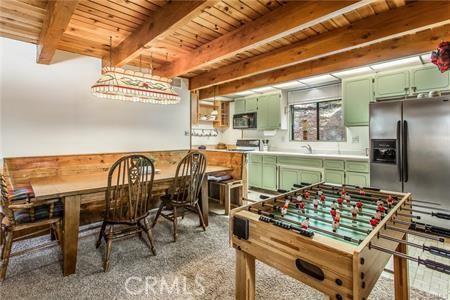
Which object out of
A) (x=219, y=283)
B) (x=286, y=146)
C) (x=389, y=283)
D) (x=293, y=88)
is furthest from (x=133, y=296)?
(x=293, y=88)

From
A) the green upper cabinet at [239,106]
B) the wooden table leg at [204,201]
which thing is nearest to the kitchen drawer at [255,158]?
the green upper cabinet at [239,106]

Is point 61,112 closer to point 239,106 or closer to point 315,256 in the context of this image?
point 315,256

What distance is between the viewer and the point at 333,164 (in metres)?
3.80

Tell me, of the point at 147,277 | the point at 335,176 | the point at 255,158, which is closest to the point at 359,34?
the point at 335,176

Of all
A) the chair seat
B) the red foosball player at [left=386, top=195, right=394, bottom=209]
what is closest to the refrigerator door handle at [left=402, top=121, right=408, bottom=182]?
the red foosball player at [left=386, top=195, right=394, bottom=209]

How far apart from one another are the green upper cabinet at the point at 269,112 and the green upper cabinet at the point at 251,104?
0.38 feet

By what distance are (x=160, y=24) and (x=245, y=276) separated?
207cm

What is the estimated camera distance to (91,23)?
2.30 metres

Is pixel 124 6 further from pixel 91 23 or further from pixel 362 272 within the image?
pixel 362 272

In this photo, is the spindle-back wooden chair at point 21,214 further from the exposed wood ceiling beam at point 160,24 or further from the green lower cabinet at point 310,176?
the green lower cabinet at point 310,176

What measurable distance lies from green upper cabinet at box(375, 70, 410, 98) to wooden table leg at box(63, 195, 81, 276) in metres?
4.07

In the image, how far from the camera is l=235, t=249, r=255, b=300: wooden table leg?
4.23ft

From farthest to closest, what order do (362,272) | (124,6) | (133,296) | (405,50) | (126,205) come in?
(405,50) < (126,205) < (124,6) < (133,296) < (362,272)

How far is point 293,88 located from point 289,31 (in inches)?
118
